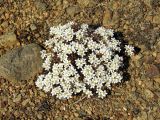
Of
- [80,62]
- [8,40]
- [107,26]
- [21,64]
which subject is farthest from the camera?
[107,26]

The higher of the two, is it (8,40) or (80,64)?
(80,64)

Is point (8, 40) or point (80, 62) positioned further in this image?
point (8, 40)

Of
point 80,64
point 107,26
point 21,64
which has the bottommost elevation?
point 21,64

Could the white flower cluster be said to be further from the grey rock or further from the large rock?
the grey rock

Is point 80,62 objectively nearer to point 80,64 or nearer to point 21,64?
point 80,64

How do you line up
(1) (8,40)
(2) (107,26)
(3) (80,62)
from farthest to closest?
(2) (107,26) → (1) (8,40) → (3) (80,62)

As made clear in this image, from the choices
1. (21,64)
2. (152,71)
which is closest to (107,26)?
(152,71)

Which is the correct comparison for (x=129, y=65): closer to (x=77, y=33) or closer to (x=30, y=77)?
(x=77, y=33)
